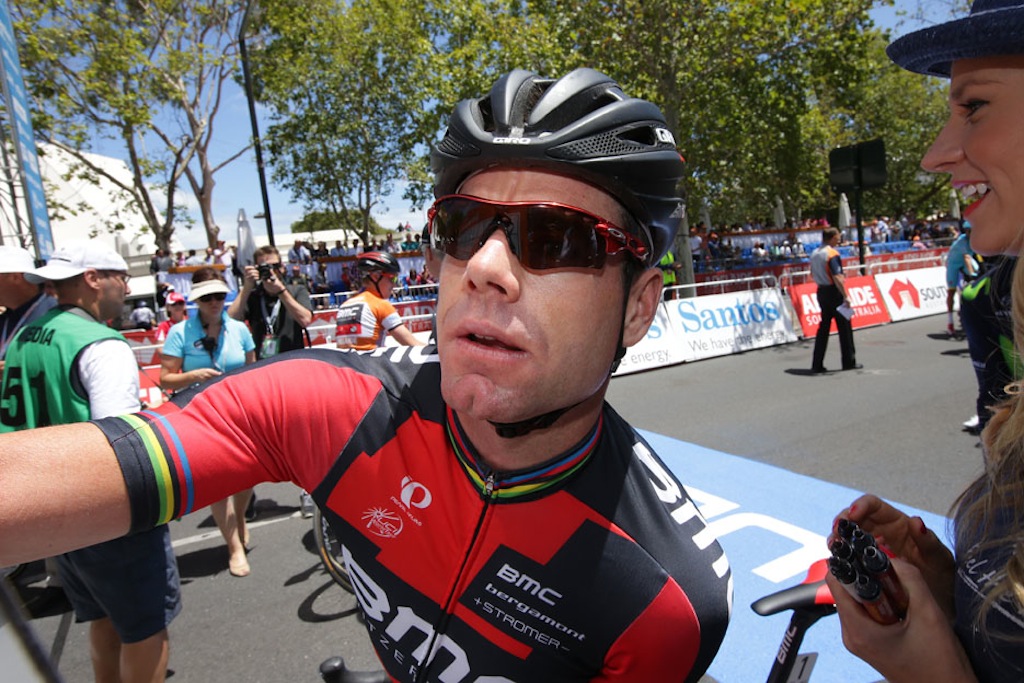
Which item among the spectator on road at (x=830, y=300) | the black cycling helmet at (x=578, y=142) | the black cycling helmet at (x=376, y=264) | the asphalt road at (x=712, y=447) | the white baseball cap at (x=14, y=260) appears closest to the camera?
the black cycling helmet at (x=578, y=142)

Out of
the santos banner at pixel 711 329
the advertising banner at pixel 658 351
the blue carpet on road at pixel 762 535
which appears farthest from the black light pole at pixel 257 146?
the blue carpet on road at pixel 762 535

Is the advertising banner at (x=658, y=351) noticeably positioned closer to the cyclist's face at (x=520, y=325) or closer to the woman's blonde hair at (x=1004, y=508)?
the woman's blonde hair at (x=1004, y=508)

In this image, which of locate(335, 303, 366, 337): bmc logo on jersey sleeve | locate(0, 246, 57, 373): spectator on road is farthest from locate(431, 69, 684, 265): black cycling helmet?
locate(335, 303, 366, 337): bmc logo on jersey sleeve

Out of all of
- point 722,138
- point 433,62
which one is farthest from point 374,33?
point 722,138

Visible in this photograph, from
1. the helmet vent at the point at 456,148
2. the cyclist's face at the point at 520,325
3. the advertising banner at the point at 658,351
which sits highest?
the helmet vent at the point at 456,148

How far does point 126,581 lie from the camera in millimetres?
2639

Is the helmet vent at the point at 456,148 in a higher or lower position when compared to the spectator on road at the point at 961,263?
higher

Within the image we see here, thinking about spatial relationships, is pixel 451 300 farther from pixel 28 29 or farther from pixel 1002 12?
pixel 28 29

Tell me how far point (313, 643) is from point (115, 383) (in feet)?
6.23

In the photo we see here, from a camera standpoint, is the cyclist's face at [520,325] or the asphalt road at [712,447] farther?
the asphalt road at [712,447]

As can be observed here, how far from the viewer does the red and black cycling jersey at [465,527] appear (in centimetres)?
132

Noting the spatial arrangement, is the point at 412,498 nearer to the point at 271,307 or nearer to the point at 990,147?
the point at 990,147

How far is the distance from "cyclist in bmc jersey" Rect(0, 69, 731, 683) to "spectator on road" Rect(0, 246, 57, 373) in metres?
2.93

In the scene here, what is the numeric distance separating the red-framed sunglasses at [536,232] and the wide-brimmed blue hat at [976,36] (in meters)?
0.71
